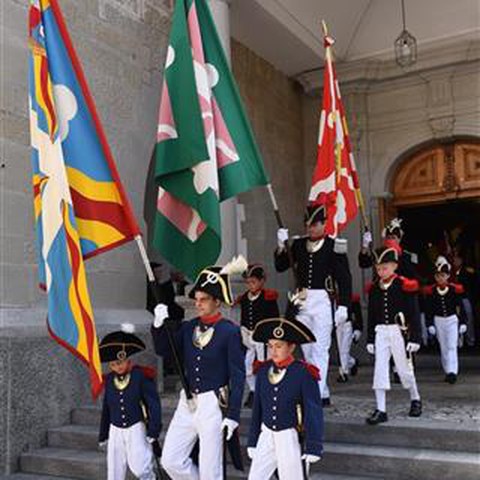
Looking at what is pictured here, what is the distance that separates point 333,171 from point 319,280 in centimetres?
146

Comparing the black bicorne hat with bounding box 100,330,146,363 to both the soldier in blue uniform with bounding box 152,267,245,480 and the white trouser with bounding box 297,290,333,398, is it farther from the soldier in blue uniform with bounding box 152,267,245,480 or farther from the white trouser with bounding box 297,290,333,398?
the white trouser with bounding box 297,290,333,398

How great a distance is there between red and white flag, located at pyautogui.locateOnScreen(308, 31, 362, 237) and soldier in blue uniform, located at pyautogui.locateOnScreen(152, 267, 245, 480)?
8.37ft

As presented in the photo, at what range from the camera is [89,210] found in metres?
4.97

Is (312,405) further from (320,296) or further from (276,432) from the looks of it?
(320,296)

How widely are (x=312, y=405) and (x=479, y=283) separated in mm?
10550

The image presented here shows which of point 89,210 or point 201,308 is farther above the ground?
point 89,210

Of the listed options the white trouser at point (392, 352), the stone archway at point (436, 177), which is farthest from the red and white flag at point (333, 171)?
the stone archway at point (436, 177)

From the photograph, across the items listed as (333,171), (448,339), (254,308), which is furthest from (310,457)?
(448,339)

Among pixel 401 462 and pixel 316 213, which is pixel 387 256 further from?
pixel 401 462

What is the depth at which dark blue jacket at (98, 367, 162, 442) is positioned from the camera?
15.9ft

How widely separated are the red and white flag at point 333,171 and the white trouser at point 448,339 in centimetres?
224

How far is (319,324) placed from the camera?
6152 millimetres

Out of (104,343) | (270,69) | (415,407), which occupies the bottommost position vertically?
(415,407)

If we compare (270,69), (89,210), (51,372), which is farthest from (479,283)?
(89,210)
